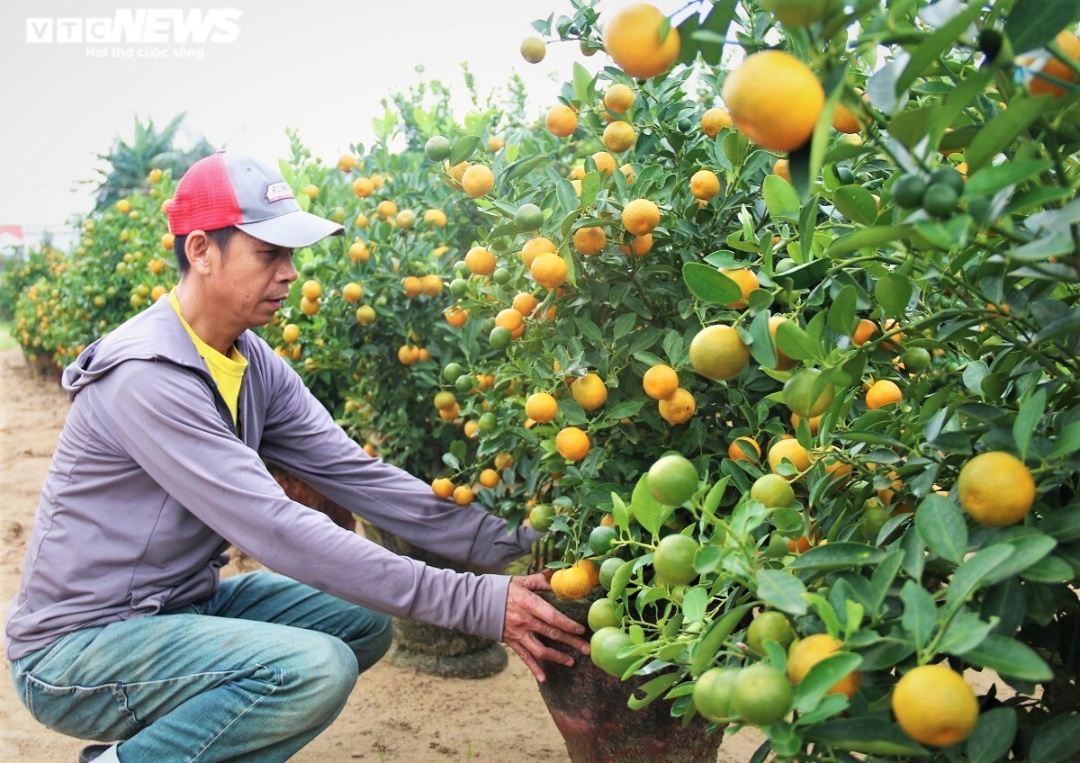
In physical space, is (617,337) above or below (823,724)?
above

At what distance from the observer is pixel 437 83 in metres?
3.72

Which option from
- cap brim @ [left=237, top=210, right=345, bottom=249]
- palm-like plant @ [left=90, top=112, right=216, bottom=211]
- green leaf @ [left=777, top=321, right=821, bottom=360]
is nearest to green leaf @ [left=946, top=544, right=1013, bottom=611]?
green leaf @ [left=777, top=321, right=821, bottom=360]

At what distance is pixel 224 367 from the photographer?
2125 mm

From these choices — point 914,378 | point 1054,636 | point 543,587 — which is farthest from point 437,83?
point 1054,636

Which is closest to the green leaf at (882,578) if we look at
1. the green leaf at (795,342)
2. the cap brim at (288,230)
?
the green leaf at (795,342)

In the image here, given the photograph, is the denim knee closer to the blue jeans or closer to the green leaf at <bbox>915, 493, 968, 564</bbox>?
the blue jeans

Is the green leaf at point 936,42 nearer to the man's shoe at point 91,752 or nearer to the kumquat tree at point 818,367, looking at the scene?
the kumquat tree at point 818,367

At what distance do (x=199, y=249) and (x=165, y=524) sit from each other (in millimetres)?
603

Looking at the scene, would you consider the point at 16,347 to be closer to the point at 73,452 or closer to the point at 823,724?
the point at 73,452

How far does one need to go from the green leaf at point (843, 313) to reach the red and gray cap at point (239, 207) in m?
1.33

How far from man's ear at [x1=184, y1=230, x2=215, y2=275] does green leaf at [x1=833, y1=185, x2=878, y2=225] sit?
1.49 meters

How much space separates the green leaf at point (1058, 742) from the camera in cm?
83

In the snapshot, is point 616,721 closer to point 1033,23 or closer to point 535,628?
point 535,628

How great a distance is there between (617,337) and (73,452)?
3.91 feet
